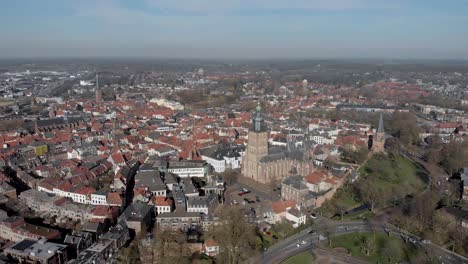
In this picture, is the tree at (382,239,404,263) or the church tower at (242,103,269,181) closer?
the tree at (382,239,404,263)

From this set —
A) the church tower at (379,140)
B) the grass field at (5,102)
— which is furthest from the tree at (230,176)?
the grass field at (5,102)

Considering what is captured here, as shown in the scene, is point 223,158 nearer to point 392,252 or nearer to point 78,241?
point 78,241

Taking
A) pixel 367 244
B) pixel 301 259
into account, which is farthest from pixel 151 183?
pixel 367 244

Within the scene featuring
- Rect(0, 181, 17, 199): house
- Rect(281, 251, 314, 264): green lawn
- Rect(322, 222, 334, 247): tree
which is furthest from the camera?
Rect(0, 181, 17, 199): house

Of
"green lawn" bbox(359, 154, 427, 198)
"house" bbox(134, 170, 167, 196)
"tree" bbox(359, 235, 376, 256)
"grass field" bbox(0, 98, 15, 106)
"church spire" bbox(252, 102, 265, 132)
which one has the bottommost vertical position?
"tree" bbox(359, 235, 376, 256)

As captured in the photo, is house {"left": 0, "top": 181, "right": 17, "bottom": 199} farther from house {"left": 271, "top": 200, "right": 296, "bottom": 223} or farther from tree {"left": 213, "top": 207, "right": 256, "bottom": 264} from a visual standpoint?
house {"left": 271, "top": 200, "right": 296, "bottom": 223}

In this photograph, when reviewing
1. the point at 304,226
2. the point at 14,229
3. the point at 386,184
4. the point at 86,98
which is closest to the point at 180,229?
the point at 304,226

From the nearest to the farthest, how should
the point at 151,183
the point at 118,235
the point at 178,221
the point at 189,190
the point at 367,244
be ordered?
the point at 118,235
the point at 367,244
the point at 178,221
the point at 189,190
the point at 151,183

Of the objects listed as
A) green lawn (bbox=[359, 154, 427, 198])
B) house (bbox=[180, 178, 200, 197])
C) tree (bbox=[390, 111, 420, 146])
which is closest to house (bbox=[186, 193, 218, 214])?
house (bbox=[180, 178, 200, 197])
